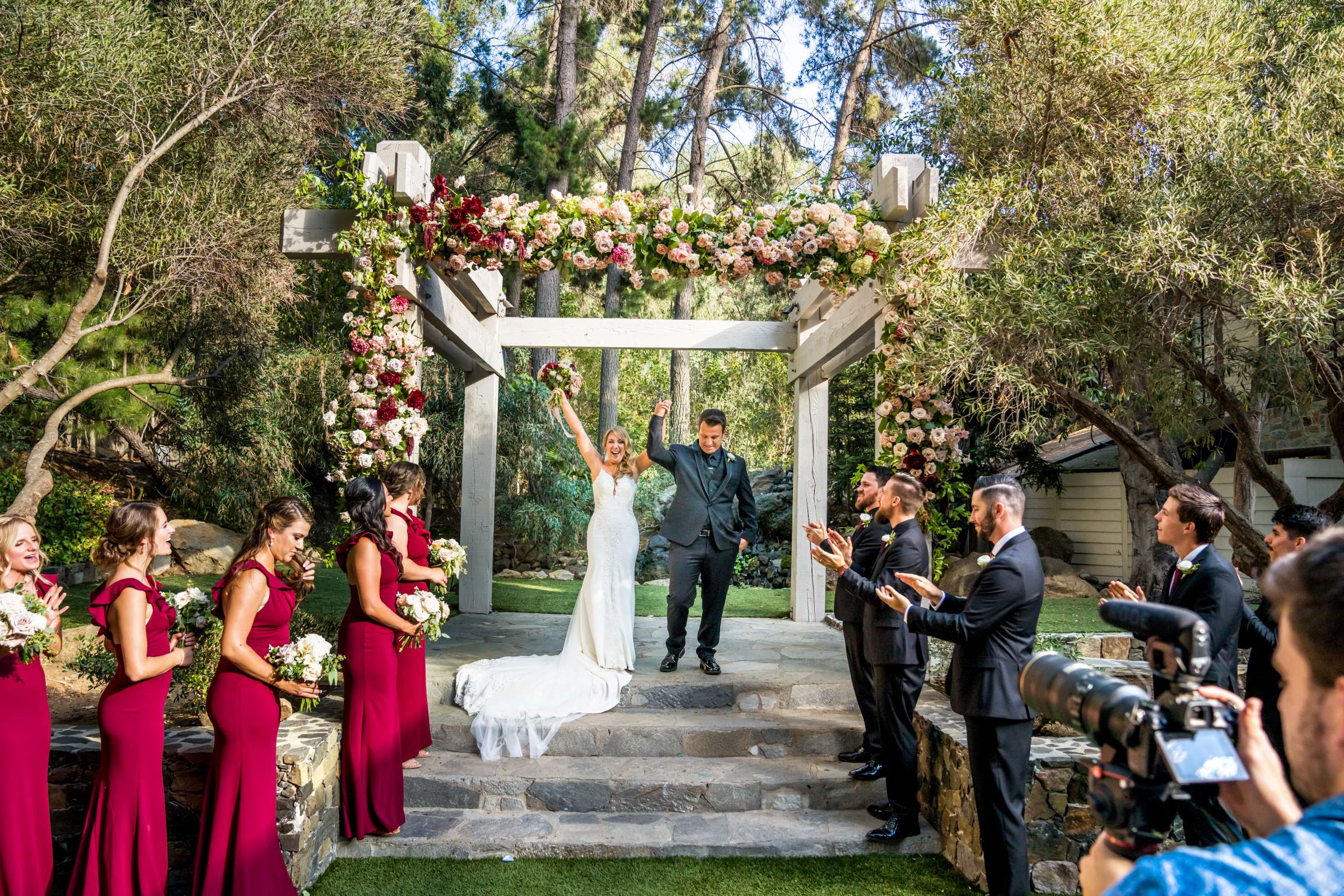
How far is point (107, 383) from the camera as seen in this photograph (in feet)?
26.6

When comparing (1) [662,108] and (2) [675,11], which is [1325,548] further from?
(2) [675,11]

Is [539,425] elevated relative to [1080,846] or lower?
elevated

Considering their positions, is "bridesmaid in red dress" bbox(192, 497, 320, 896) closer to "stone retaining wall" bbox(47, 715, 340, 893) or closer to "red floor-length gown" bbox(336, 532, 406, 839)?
"stone retaining wall" bbox(47, 715, 340, 893)

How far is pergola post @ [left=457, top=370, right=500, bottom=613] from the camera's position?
31.4 ft

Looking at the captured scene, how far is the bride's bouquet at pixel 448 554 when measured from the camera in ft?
18.2

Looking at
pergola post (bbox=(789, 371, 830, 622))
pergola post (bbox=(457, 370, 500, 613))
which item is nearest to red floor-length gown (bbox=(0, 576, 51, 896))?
pergola post (bbox=(457, 370, 500, 613))

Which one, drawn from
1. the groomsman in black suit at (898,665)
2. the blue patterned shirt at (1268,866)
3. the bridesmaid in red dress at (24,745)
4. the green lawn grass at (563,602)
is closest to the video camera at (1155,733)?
the blue patterned shirt at (1268,866)

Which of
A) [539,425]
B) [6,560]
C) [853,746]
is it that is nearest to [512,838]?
[853,746]

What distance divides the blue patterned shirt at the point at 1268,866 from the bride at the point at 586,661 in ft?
15.3

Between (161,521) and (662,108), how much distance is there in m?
13.5

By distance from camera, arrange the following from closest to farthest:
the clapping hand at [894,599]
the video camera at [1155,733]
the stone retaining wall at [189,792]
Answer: the video camera at [1155,733], the clapping hand at [894,599], the stone retaining wall at [189,792]

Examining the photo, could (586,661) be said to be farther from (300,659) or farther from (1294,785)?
(1294,785)

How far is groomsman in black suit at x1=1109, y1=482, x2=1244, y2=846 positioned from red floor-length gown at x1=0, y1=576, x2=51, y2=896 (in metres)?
4.30

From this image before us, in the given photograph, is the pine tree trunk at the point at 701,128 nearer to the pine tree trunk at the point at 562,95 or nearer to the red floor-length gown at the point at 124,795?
the pine tree trunk at the point at 562,95
